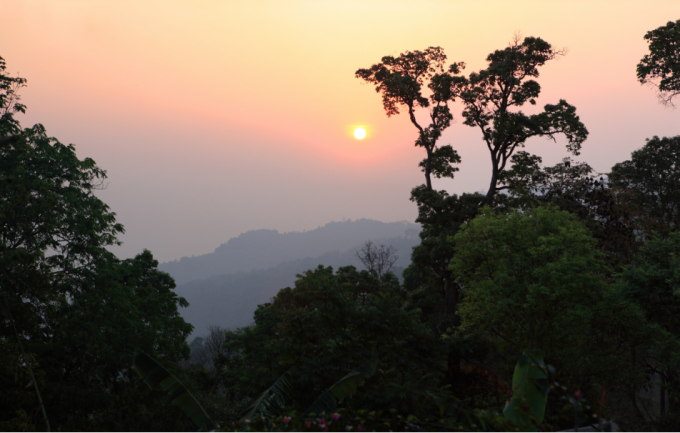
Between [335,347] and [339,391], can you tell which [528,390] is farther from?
[335,347]

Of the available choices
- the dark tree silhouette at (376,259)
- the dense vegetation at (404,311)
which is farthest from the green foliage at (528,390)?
the dark tree silhouette at (376,259)

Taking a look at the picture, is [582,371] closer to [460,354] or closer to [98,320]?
[460,354]

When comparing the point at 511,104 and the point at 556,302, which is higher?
the point at 511,104

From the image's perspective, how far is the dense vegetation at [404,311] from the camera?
13898mm

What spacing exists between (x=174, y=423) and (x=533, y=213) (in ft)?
67.4

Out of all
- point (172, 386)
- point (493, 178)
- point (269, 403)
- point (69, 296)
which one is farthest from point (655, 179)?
point (69, 296)

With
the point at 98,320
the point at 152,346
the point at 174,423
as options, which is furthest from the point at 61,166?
the point at 174,423

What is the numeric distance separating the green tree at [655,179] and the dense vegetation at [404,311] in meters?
3.38

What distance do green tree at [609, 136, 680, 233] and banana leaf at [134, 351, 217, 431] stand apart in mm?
34295

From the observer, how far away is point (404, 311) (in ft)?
56.7

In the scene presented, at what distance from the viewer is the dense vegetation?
13.9 meters

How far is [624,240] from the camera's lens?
28.2m

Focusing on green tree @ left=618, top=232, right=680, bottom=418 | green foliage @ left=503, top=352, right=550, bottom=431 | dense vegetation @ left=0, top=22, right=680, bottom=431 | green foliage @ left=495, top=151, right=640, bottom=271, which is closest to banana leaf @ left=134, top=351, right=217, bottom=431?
dense vegetation @ left=0, top=22, right=680, bottom=431

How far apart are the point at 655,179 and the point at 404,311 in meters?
29.2
